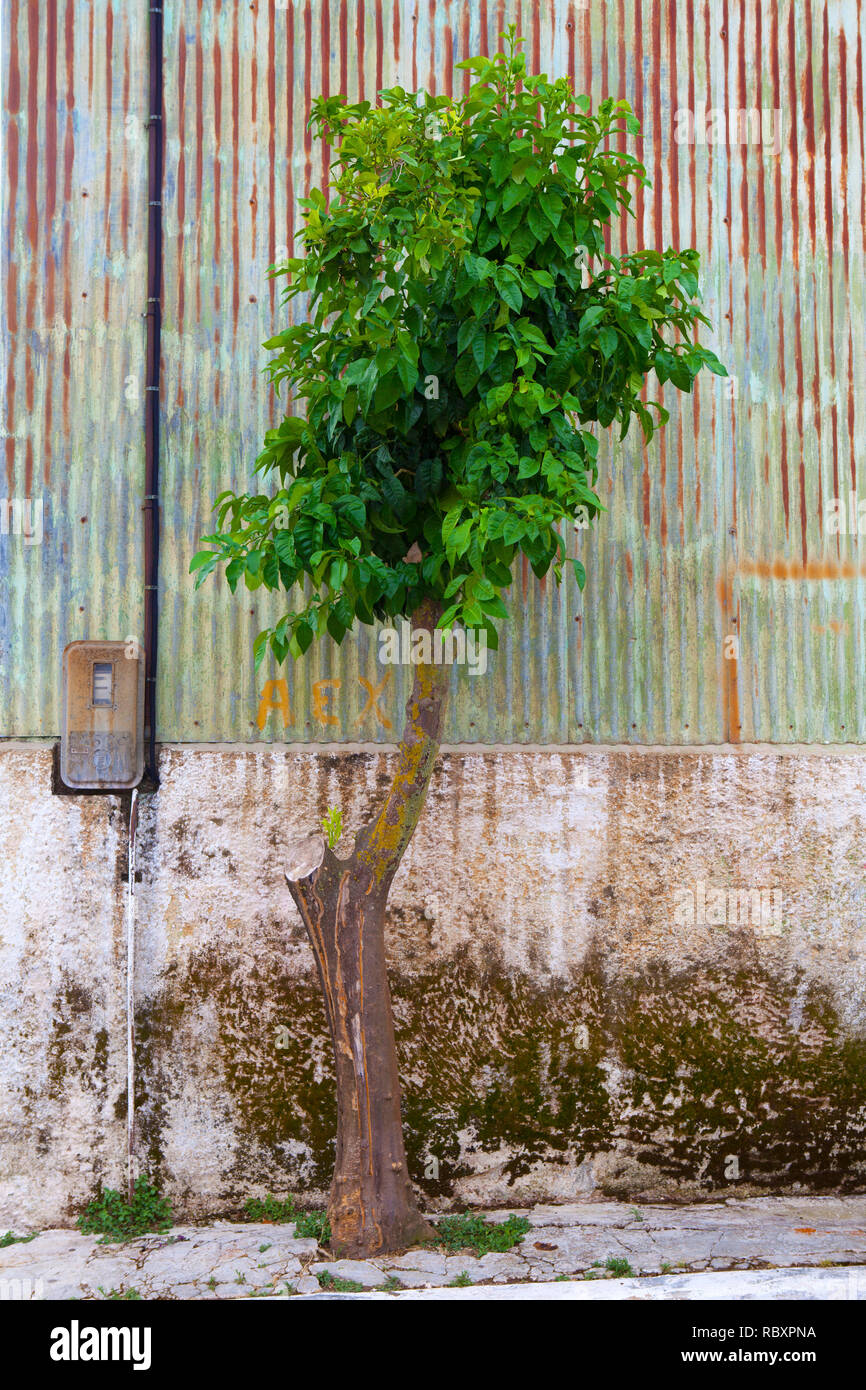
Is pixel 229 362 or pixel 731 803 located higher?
pixel 229 362

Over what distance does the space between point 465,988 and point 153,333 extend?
3953mm

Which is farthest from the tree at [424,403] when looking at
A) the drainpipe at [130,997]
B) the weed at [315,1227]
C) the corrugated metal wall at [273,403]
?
the drainpipe at [130,997]

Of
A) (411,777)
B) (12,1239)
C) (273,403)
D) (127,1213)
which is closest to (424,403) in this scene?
(273,403)

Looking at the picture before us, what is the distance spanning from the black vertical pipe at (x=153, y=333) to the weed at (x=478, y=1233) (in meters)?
3.07

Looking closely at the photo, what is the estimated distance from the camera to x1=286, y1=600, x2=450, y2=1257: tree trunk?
4660 mm

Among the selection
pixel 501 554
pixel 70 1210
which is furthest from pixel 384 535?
pixel 70 1210

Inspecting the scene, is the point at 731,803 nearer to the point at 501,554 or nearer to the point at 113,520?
the point at 501,554

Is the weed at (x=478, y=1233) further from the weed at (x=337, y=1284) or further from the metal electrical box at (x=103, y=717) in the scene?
the metal electrical box at (x=103, y=717)

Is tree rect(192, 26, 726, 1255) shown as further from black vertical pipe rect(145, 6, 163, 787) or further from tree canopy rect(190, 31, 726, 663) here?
black vertical pipe rect(145, 6, 163, 787)

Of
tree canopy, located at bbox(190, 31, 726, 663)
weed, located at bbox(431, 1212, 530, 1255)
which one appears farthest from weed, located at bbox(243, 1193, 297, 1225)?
tree canopy, located at bbox(190, 31, 726, 663)

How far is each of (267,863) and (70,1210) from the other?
203cm

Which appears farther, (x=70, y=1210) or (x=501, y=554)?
(x=70, y=1210)

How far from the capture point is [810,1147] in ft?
18.2

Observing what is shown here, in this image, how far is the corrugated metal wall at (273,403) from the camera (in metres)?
5.68
